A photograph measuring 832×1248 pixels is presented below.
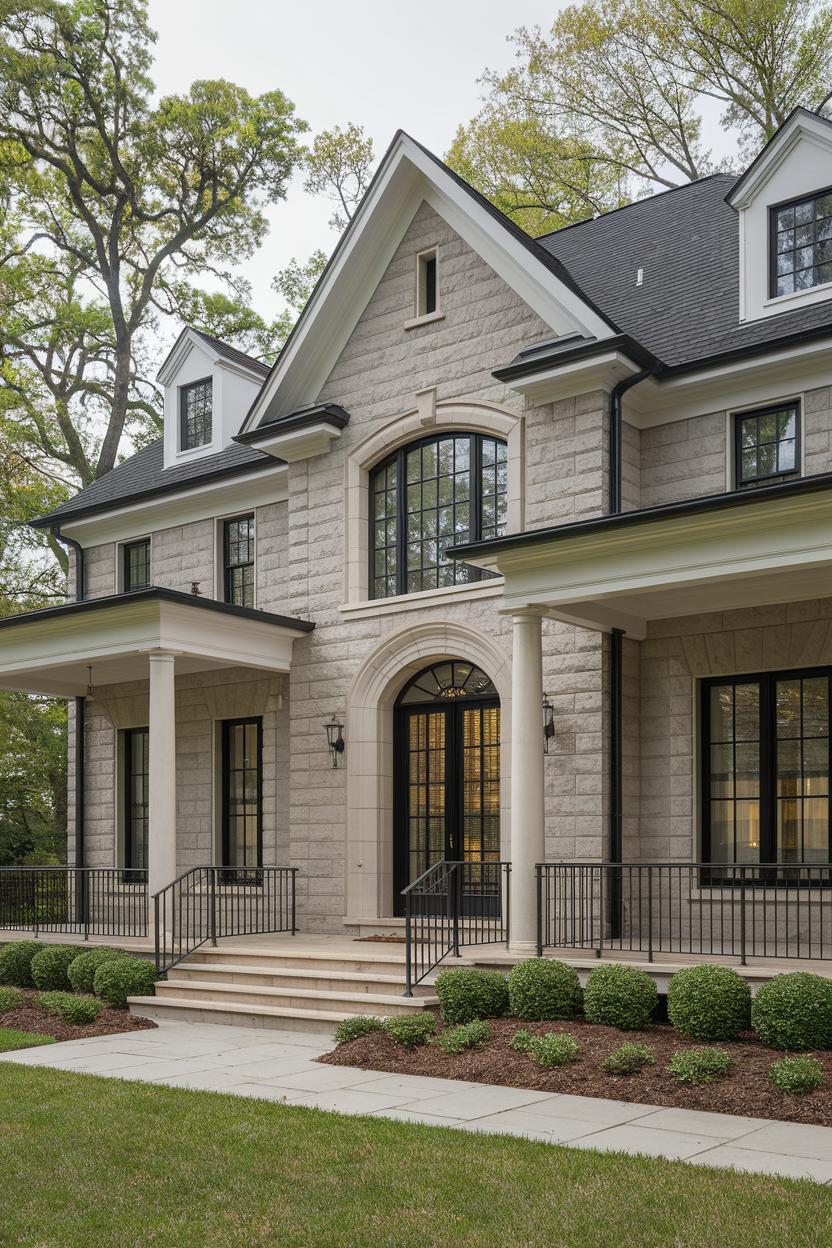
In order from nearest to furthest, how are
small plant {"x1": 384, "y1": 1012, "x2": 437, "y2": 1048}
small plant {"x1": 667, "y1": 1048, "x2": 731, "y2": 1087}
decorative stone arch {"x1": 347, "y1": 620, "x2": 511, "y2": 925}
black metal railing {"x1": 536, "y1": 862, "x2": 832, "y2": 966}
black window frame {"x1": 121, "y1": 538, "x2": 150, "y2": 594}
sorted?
small plant {"x1": 667, "y1": 1048, "x2": 731, "y2": 1087} < small plant {"x1": 384, "y1": 1012, "x2": 437, "y2": 1048} < black metal railing {"x1": 536, "y1": 862, "x2": 832, "y2": 966} < decorative stone arch {"x1": 347, "y1": 620, "x2": 511, "y2": 925} < black window frame {"x1": 121, "y1": 538, "x2": 150, "y2": 594}

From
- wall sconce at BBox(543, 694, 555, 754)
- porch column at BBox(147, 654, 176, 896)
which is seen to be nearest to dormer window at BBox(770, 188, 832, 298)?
wall sconce at BBox(543, 694, 555, 754)

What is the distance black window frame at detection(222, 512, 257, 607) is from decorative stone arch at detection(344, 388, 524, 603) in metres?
2.62

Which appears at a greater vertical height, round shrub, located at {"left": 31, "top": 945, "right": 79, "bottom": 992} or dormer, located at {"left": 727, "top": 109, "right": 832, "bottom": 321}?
dormer, located at {"left": 727, "top": 109, "right": 832, "bottom": 321}

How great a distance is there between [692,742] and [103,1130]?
767 cm

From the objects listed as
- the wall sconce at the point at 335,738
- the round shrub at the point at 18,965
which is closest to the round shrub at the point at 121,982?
the round shrub at the point at 18,965

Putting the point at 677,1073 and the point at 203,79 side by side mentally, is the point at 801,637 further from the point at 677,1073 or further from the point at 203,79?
the point at 203,79

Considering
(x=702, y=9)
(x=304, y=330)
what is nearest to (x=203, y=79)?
(x=702, y=9)

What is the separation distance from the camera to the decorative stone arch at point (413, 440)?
1463 centimetres

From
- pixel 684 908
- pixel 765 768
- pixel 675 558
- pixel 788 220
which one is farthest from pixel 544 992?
pixel 788 220

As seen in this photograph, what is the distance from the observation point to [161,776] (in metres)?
15.0

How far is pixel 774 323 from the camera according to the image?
1382cm

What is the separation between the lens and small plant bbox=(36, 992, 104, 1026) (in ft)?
41.7

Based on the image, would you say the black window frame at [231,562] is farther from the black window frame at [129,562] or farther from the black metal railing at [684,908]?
the black metal railing at [684,908]

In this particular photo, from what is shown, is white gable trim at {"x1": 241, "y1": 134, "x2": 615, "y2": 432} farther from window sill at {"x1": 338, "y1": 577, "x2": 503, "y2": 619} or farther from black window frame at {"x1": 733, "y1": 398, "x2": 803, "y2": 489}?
window sill at {"x1": 338, "y1": 577, "x2": 503, "y2": 619}
